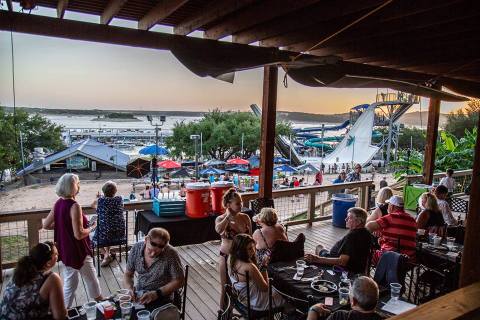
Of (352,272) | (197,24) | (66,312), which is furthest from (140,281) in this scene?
(197,24)

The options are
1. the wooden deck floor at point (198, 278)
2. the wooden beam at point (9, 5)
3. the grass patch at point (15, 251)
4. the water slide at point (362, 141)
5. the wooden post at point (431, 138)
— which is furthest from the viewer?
the water slide at point (362, 141)

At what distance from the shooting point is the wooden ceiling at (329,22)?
9.80 ft

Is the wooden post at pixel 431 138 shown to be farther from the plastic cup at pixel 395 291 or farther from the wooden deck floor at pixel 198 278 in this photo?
the plastic cup at pixel 395 291

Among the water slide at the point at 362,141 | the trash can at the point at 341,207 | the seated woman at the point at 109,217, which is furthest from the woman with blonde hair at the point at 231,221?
the water slide at the point at 362,141

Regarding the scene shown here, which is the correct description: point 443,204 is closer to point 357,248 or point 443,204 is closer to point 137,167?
point 357,248

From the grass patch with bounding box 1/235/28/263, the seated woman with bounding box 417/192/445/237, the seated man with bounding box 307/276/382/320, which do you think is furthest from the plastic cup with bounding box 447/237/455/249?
the grass patch with bounding box 1/235/28/263

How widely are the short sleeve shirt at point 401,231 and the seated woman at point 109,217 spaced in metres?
3.19

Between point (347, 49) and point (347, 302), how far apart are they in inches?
128

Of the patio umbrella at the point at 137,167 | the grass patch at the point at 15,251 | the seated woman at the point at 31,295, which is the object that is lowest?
the grass patch at the point at 15,251

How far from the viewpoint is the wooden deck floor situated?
3611mm

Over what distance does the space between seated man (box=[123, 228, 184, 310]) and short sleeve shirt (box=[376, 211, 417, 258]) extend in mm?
2373

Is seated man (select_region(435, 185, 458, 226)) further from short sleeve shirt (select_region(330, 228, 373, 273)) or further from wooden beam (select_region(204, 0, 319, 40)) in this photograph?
wooden beam (select_region(204, 0, 319, 40))

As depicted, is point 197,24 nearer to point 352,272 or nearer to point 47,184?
point 352,272

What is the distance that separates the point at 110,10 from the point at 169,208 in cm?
245
